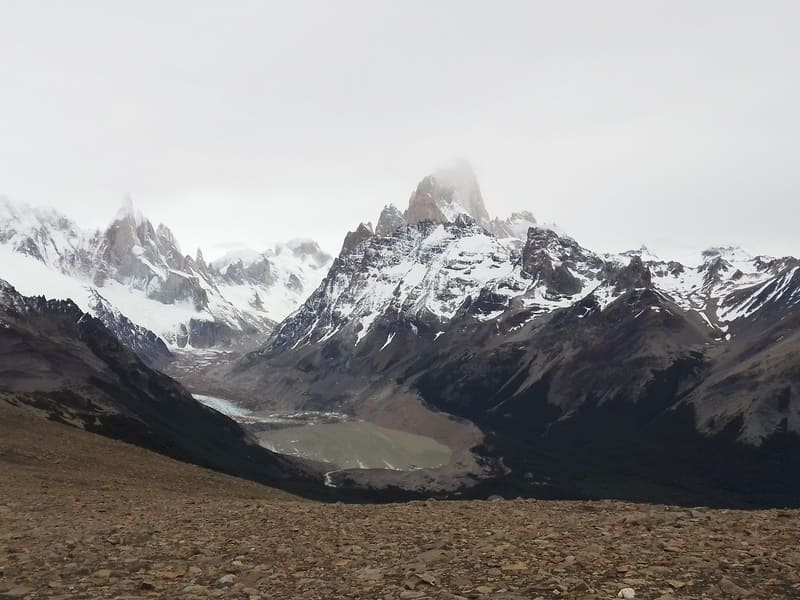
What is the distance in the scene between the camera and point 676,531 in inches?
Result: 797

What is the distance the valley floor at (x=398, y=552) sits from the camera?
50.1 feet

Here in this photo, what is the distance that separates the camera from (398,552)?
19688 mm

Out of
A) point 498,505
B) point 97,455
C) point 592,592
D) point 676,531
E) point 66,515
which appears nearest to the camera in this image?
point 592,592

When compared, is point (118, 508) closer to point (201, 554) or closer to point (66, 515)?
point (66, 515)

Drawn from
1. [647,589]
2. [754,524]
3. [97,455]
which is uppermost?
[754,524]

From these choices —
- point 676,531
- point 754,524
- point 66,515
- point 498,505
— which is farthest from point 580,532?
point 66,515

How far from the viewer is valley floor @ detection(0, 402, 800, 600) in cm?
1527

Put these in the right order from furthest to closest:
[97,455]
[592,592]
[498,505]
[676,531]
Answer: [97,455] → [498,505] → [676,531] → [592,592]

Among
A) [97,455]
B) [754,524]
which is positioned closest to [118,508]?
[754,524]

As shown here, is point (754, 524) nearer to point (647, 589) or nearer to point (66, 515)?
point (647, 589)

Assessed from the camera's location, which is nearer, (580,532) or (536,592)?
(536,592)

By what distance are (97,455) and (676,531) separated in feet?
180

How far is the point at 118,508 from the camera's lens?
3278 cm

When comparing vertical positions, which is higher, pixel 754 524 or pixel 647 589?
pixel 754 524
